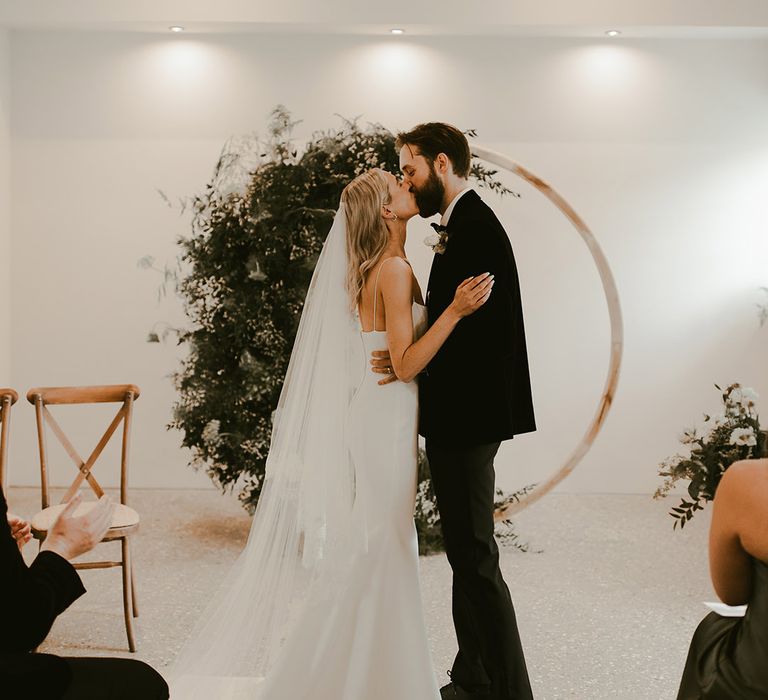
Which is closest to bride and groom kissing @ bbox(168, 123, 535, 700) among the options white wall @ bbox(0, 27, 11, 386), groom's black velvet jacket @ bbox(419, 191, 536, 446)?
groom's black velvet jacket @ bbox(419, 191, 536, 446)

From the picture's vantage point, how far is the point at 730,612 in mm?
2123

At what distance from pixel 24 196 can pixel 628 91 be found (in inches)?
157

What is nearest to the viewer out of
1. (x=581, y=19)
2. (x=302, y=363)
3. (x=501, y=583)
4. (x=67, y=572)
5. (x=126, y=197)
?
(x=67, y=572)

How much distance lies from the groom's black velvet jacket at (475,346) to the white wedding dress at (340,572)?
159 mm

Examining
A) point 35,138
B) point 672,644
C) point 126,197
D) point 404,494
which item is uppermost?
point 35,138

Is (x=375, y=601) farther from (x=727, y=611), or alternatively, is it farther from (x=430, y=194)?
(x=430, y=194)

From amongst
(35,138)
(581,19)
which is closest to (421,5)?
(581,19)

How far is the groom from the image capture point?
2682 millimetres

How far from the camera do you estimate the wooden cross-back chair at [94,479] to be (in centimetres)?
341

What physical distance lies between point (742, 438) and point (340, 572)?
1254 millimetres

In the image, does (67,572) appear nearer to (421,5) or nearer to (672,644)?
(672,644)

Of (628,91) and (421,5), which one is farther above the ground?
(421,5)

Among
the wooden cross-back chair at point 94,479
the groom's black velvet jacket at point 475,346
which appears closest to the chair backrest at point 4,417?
the wooden cross-back chair at point 94,479

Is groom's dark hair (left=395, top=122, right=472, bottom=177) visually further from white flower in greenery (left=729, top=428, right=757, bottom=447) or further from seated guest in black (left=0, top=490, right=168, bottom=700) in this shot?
seated guest in black (left=0, top=490, right=168, bottom=700)
